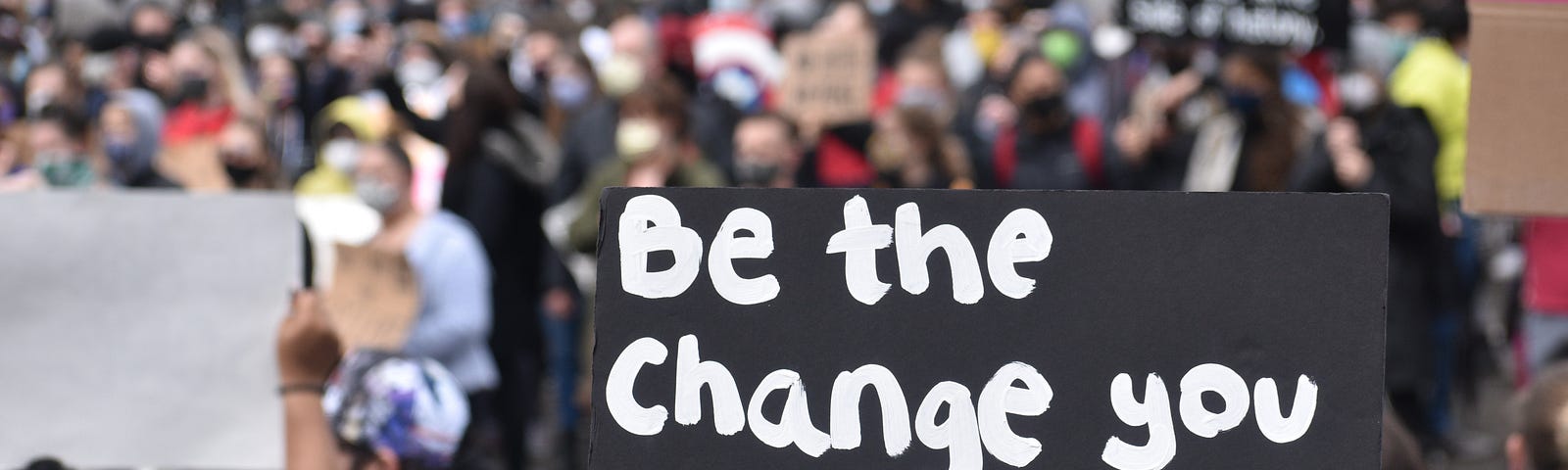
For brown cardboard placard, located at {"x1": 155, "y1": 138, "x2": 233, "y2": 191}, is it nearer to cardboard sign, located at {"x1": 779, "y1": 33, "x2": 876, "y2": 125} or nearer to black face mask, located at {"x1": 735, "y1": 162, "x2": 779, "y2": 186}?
black face mask, located at {"x1": 735, "y1": 162, "x2": 779, "y2": 186}

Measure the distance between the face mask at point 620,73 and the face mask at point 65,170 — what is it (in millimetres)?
2636

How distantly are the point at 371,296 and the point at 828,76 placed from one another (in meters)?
4.02

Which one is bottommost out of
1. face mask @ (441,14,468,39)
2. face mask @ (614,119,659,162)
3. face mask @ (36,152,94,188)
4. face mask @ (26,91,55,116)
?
face mask @ (441,14,468,39)

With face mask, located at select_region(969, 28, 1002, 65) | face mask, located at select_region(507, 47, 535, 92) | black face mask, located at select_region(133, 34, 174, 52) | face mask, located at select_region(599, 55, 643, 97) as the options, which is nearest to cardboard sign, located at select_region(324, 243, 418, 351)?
face mask, located at select_region(599, 55, 643, 97)

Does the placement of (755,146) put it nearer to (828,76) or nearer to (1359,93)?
(828,76)

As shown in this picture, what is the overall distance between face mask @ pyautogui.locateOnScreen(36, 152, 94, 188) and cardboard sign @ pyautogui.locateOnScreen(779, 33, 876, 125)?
3162 millimetres

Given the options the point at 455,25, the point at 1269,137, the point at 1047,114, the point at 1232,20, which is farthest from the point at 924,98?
the point at 455,25

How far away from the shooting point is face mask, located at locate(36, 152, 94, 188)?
22.8 feet

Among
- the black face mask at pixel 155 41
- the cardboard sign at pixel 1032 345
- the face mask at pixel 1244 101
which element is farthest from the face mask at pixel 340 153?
the cardboard sign at pixel 1032 345

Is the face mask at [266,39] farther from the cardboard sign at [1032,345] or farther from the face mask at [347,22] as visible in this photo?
the cardboard sign at [1032,345]

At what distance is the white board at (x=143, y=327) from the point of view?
11.7 feet

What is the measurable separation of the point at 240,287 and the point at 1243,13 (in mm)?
4993

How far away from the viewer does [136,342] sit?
3.61m

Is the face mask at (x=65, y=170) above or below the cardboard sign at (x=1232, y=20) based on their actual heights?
below
